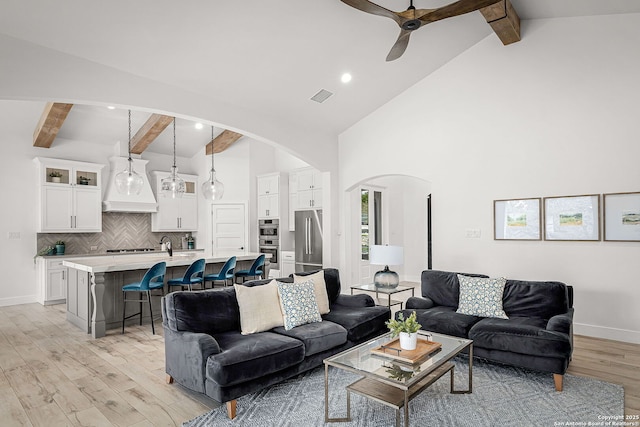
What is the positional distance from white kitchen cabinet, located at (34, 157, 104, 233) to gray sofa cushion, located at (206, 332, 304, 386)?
546 centimetres

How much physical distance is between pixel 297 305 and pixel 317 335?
1.26 ft

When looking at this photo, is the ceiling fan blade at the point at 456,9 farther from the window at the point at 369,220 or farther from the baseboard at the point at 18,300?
the baseboard at the point at 18,300

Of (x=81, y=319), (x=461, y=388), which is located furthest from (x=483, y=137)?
(x=81, y=319)

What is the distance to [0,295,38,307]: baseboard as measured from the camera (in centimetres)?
677

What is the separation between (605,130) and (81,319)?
7.02 meters

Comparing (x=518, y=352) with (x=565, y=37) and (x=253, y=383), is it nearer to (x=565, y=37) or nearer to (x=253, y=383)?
(x=253, y=383)

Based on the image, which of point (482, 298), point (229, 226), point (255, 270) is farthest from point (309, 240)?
point (482, 298)

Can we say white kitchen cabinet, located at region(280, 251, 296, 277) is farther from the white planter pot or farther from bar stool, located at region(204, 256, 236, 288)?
the white planter pot

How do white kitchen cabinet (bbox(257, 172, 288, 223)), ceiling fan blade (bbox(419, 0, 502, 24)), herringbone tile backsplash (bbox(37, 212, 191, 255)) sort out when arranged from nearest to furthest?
ceiling fan blade (bbox(419, 0, 502, 24)) → herringbone tile backsplash (bbox(37, 212, 191, 255)) → white kitchen cabinet (bbox(257, 172, 288, 223))

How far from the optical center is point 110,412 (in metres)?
2.88

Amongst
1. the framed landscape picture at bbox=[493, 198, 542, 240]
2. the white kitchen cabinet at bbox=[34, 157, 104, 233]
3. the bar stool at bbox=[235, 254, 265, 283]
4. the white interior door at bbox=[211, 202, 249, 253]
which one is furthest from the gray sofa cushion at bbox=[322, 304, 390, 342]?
the white kitchen cabinet at bbox=[34, 157, 104, 233]

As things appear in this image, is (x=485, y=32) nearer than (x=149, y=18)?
No

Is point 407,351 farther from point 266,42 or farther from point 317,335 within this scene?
point 266,42

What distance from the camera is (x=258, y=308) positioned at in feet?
11.6
